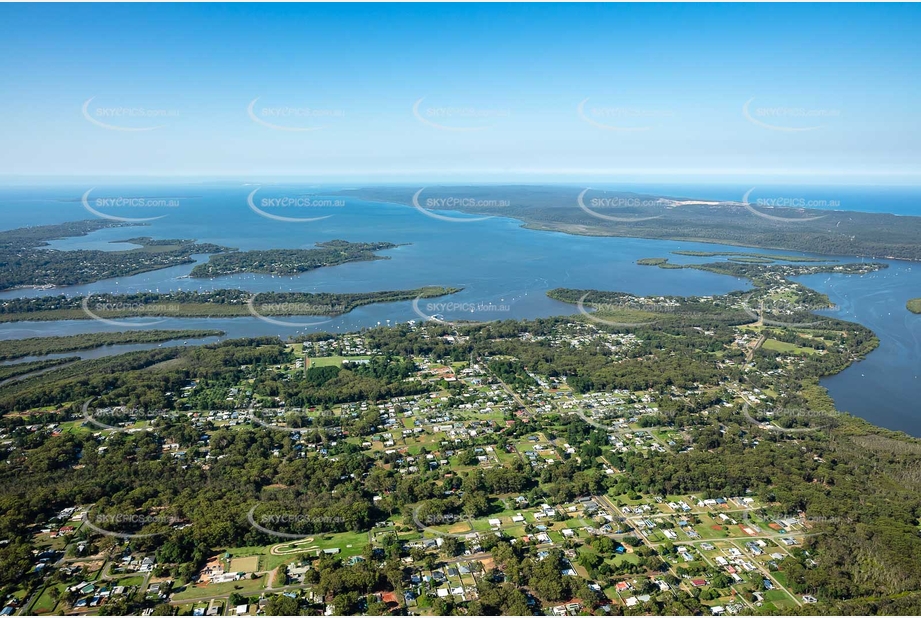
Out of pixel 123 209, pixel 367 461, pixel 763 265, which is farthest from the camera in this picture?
pixel 123 209

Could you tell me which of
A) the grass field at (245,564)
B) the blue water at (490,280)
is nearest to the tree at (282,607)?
the grass field at (245,564)

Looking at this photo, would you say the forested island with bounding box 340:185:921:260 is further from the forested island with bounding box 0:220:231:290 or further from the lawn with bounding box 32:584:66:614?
the lawn with bounding box 32:584:66:614

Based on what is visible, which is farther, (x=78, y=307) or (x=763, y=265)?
(x=763, y=265)

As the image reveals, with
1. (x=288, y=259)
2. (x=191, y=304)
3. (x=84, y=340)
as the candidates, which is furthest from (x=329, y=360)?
(x=288, y=259)

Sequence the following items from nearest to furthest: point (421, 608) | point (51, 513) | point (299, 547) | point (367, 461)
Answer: point (421, 608) < point (299, 547) < point (51, 513) < point (367, 461)

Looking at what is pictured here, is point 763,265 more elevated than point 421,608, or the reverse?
point 763,265

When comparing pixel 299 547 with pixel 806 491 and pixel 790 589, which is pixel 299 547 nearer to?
pixel 790 589

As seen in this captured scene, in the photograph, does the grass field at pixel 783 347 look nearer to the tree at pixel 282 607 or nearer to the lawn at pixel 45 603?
the tree at pixel 282 607

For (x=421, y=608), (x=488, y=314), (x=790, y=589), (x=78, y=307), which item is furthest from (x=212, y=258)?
(x=790, y=589)
